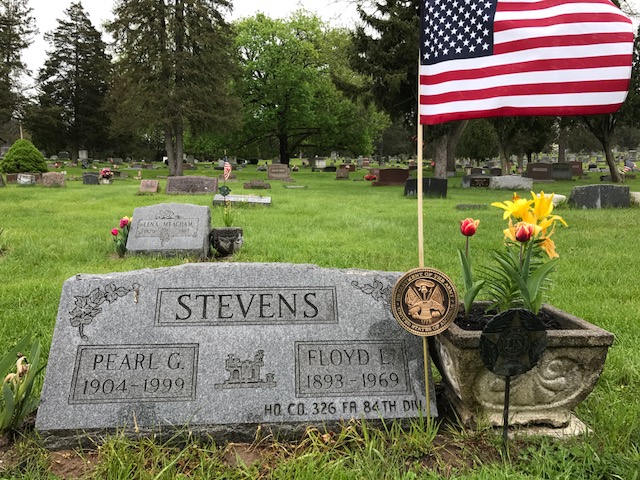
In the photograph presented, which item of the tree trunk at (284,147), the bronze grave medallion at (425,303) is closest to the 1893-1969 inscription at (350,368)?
the bronze grave medallion at (425,303)

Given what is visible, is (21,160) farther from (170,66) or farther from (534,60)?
(534,60)

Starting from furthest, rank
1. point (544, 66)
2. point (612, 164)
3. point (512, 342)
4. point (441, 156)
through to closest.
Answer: point (612, 164), point (441, 156), point (544, 66), point (512, 342)

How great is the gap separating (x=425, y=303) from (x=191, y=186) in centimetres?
1747

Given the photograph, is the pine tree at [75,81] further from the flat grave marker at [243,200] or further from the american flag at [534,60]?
the american flag at [534,60]

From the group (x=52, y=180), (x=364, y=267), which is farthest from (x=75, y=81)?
(x=364, y=267)

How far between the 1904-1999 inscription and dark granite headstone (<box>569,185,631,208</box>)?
→ 527 inches

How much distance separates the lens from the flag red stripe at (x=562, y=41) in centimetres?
300

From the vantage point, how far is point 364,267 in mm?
6559

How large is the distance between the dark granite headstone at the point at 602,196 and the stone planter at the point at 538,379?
12.3 meters

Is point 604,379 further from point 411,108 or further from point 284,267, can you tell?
point 411,108

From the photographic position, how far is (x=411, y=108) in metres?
25.5

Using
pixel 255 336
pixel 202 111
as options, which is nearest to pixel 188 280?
pixel 255 336

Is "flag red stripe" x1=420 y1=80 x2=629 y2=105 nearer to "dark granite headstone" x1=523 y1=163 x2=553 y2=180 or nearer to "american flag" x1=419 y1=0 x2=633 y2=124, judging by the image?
"american flag" x1=419 y1=0 x2=633 y2=124

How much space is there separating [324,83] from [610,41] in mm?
38439
